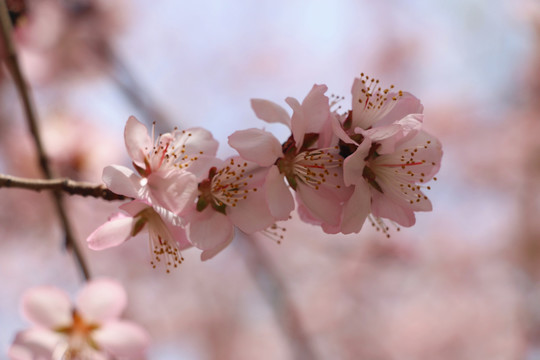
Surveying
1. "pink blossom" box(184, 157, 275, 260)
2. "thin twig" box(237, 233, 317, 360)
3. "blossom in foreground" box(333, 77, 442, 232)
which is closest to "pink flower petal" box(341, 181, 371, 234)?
"blossom in foreground" box(333, 77, 442, 232)

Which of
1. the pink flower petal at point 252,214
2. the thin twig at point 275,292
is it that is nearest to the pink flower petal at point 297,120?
the pink flower petal at point 252,214

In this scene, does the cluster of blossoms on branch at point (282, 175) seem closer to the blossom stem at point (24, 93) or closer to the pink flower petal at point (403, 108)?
the pink flower petal at point (403, 108)

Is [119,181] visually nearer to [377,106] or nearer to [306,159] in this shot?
[306,159]

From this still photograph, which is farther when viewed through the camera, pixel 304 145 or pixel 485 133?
pixel 485 133

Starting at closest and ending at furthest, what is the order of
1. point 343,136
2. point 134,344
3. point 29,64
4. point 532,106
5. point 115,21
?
point 343,136, point 134,344, point 29,64, point 115,21, point 532,106

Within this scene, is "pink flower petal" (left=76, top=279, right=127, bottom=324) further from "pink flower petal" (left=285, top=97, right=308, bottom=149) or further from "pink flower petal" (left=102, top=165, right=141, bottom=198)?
"pink flower petal" (left=285, top=97, right=308, bottom=149)

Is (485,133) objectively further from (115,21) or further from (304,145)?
(304,145)

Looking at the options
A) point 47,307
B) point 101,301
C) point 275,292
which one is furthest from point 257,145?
point 275,292

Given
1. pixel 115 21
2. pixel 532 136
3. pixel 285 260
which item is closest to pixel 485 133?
pixel 532 136
